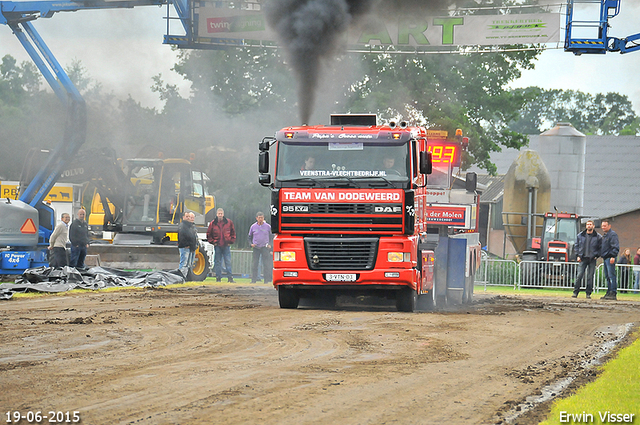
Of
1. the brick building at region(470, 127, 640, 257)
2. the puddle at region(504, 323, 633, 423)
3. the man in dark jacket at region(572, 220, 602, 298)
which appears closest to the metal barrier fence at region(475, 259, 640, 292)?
the man in dark jacket at region(572, 220, 602, 298)

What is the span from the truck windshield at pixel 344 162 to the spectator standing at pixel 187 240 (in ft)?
25.9

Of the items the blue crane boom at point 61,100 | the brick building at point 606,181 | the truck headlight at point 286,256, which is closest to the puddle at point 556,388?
the truck headlight at point 286,256

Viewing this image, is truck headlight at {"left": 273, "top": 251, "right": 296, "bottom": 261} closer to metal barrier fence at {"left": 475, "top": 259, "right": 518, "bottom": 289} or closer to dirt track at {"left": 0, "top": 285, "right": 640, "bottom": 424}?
dirt track at {"left": 0, "top": 285, "right": 640, "bottom": 424}

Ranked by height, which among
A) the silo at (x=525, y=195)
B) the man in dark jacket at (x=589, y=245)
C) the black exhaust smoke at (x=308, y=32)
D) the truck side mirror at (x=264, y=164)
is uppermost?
the black exhaust smoke at (x=308, y=32)

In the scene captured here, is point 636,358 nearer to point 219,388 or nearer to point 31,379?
point 219,388

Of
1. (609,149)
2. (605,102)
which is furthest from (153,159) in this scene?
(605,102)

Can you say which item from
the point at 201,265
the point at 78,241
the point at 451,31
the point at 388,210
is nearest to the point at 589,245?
the point at 451,31

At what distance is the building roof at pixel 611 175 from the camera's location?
59.4m

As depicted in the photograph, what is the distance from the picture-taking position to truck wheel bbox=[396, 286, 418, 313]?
1456 centimetres

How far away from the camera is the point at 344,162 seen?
14.0 m

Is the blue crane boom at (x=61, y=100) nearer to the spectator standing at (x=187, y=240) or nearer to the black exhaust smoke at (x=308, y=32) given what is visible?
the spectator standing at (x=187, y=240)

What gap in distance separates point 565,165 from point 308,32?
29.2 meters

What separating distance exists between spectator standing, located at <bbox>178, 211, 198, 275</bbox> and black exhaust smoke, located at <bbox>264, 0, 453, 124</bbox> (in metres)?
4.76

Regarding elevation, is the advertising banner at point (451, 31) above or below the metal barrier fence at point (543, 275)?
above
